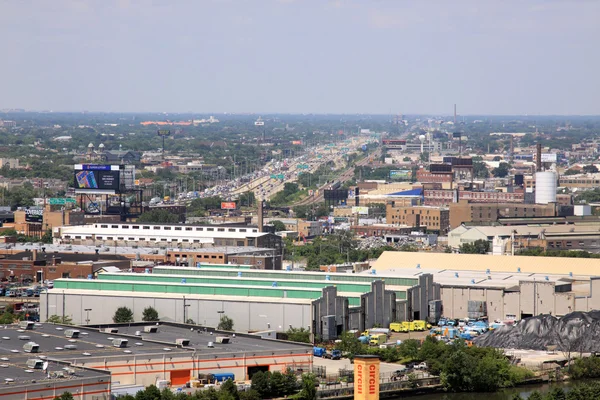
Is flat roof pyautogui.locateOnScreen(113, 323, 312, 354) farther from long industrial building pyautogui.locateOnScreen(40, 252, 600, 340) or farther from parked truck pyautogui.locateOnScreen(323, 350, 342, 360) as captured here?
long industrial building pyautogui.locateOnScreen(40, 252, 600, 340)

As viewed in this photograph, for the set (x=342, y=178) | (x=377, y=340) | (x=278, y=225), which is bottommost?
(x=342, y=178)

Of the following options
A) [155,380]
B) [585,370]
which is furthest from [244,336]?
[585,370]

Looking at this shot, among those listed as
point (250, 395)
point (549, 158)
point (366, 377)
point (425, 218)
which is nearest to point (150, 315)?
point (250, 395)

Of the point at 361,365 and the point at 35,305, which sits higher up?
the point at 361,365

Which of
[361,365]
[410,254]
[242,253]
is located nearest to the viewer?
[361,365]

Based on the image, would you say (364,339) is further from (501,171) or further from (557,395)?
(501,171)

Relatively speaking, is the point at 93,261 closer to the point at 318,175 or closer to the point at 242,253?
the point at 242,253

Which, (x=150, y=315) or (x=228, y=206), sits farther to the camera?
(x=228, y=206)

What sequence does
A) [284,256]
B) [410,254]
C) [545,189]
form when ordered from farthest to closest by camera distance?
[545,189]
[284,256]
[410,254]
